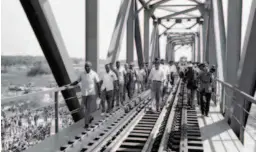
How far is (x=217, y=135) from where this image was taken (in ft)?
23.6

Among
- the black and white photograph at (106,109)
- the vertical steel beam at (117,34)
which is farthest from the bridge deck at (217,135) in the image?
the vertical steel beam at (117,34)

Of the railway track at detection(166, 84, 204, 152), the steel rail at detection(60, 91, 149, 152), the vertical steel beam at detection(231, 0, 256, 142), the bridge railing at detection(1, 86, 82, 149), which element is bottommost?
the railway track at detection(166, 84, 204, 152)

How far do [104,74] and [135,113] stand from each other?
63.8 inches

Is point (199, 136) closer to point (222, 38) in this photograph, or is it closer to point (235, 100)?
point (235, 100)

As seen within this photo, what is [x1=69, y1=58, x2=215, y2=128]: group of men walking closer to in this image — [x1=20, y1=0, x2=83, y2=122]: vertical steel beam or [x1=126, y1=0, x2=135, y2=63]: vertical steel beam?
[x1=20, y1=0, x2=83, y2=122]: vertical steel beam

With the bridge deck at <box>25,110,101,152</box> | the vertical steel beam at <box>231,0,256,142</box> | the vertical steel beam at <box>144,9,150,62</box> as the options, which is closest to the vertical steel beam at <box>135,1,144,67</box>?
the vertical steel beam at <box>144,9,150,62</box>

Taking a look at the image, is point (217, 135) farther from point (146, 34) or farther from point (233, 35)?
point (146, 34)

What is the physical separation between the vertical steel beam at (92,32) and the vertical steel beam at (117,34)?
5.01 feet

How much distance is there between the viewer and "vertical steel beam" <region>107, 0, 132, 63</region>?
1191 cm

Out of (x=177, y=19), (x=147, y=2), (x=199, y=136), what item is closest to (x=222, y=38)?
(x=199, y=136)

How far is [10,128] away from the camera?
203 inches

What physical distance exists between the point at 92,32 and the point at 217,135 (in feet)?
15.4

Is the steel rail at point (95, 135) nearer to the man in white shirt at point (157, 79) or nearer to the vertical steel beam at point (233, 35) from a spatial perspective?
the man in white shirt at point (157, 79)

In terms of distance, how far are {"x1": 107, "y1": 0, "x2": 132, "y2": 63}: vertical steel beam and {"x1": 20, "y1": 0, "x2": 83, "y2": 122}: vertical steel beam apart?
3791 millimetres
